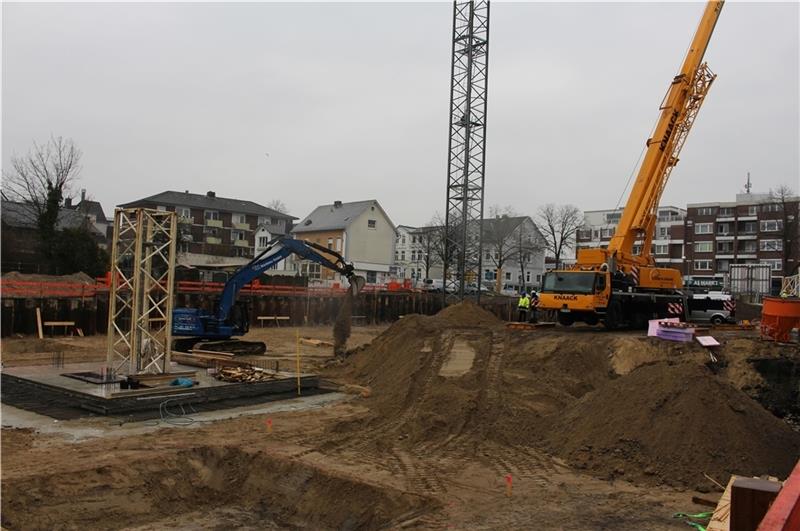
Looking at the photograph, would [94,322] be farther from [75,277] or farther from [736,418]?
[736,418]

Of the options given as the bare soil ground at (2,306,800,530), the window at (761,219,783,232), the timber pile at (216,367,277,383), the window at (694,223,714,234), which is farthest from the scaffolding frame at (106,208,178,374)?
the window at (694,223,714,234)

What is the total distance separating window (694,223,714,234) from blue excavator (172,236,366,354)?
214 ft

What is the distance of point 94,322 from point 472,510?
22342 millimetres

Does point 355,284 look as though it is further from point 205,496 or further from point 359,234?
point 359,234

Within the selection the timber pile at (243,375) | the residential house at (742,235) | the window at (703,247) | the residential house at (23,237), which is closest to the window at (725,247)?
the residential house at (742,235)

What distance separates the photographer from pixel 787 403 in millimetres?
14453

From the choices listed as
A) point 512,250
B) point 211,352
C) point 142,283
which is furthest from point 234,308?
point 512,250

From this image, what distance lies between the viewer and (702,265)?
71.9m

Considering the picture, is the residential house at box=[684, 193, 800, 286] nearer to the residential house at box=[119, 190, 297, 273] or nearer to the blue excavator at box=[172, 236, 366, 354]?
the residential house at box=[119, 190, 297, 273]

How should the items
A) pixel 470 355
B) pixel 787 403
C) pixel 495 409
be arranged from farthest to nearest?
1. pixel 470 355
2. pixel 787 403
3. pixel 495 409

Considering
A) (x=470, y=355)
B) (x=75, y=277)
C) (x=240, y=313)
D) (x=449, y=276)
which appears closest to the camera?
(x=470, y=355)

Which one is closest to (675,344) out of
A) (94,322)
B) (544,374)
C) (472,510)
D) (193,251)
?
(544,374)

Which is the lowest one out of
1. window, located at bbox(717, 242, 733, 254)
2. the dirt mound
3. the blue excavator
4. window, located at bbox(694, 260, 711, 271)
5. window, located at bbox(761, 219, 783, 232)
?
the dirt mound

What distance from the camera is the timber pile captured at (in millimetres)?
14323
